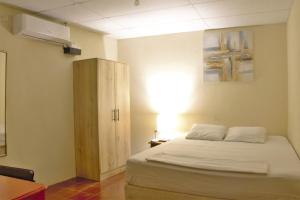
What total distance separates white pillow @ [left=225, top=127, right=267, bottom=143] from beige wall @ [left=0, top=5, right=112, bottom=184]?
239 centimetres

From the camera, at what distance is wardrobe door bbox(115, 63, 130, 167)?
438 centimetres

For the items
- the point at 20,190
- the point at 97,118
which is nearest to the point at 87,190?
the point at 97,118

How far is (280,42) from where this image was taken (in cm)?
407

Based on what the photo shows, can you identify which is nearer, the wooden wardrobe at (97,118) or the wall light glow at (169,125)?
the wooden wardrobe at (97,118)

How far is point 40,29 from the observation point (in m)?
3.41

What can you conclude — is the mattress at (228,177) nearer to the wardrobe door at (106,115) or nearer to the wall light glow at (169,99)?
the wardrobe door at (106,115)

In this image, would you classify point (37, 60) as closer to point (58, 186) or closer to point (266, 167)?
point (58, 186)

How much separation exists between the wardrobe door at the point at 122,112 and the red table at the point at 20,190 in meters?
2.69

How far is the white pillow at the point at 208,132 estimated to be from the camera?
3.92m

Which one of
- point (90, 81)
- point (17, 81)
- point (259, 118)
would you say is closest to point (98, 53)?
point (90, 81)

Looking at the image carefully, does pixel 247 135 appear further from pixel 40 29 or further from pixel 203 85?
pixel 40 29

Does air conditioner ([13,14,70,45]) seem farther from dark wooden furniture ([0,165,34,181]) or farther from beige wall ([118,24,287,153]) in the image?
dark wooden furniture ([0,165,34,181])

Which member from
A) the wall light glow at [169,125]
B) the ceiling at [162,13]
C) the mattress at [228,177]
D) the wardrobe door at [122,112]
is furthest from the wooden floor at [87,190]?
the ceiling at [162,13]

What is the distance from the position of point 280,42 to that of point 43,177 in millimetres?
3931
